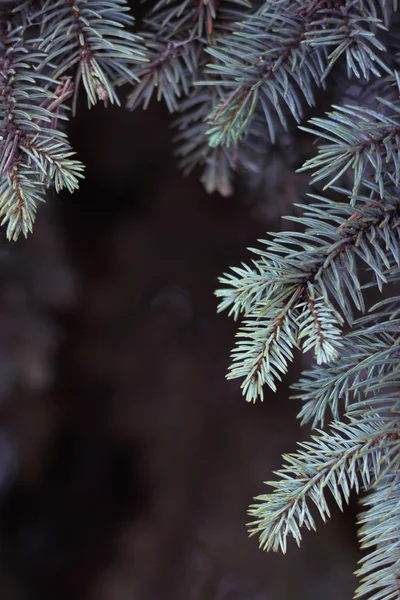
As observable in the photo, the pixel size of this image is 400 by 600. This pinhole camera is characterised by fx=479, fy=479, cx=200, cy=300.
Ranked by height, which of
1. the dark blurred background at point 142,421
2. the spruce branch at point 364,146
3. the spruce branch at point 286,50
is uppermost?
the spruce branch at point 286,50

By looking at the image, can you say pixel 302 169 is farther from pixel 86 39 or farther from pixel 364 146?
pixel 86 39

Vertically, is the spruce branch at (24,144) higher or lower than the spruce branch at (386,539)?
higher

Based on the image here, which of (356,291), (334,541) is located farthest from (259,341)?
(334,541)

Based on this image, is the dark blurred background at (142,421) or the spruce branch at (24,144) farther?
the dark blurred background at (142,421)

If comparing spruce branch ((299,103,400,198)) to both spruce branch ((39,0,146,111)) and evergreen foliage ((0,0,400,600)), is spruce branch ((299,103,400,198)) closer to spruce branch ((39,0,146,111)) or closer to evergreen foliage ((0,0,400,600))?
evergreen foliage ((0,0,400,600))

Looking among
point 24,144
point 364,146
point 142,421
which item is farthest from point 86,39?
point 142,421

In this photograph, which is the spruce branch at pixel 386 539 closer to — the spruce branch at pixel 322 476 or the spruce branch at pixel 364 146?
the spruce branch at pixel 322 476

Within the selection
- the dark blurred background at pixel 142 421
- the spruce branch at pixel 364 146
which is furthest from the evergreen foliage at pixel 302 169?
the dark blurred background at pixel 142 421
